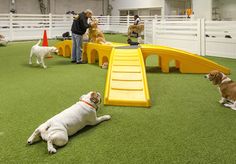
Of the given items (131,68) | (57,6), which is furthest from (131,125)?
(57,6)

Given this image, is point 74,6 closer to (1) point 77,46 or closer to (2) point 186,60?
(1) point 77,46

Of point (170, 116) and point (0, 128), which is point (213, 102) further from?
point (0, 128)

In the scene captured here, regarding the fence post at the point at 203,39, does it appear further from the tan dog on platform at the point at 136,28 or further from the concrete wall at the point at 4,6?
the concrete wall at the point at 4,6

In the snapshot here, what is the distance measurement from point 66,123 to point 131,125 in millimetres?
813

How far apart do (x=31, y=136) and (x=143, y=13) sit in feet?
67.5

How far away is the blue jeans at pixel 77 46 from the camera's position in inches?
305

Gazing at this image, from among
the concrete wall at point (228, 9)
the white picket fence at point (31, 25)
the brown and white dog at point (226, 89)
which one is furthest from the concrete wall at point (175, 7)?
the brown and white dog at point (226, 89)

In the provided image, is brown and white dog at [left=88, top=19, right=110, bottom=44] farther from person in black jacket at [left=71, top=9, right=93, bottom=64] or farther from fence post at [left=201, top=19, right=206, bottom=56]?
fence post at [left=201, top=19, right=206, bottom=56]

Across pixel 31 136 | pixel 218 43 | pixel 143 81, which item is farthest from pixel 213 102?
pixel 218 43

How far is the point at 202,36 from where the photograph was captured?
29.5ft

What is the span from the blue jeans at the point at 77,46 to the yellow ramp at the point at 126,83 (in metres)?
2.39

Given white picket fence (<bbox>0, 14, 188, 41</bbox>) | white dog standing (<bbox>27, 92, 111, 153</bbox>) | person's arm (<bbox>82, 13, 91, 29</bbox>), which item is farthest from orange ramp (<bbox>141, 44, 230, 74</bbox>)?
white picket fence (<bbox>0, 14, 188, 41</bbox>)

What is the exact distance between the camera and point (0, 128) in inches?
122

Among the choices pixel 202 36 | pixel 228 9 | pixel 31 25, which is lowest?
pixel 202 36
